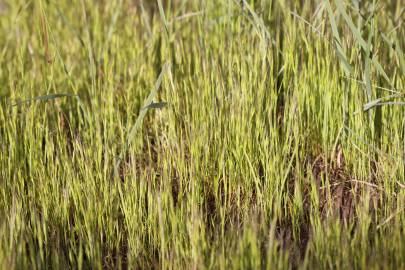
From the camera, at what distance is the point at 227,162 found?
1.88 meters

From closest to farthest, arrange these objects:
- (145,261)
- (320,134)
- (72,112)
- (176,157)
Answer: (145,261), (176,157), (320,134), (72,112)

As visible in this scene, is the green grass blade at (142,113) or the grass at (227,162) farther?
the green grass blade at (142,113)

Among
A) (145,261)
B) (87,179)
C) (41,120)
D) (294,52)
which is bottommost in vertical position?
(145,261)

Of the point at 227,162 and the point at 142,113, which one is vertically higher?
the point at 142,113

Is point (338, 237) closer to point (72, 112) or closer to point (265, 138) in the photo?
point (265, 138)

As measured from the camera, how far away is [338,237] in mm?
1500

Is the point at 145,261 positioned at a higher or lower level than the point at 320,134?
lower

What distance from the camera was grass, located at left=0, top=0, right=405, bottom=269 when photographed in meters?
1.59

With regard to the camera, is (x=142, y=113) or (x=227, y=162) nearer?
(x=142, y=113)

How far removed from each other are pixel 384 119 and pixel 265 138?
0.34m

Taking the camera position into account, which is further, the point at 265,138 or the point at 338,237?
the point at 265,138

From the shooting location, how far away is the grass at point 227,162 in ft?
5.22

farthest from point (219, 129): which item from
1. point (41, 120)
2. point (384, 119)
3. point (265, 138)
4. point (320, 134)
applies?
point (41, 120)

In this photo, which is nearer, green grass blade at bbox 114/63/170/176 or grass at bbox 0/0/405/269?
grass at bbox 0/0/405/269
